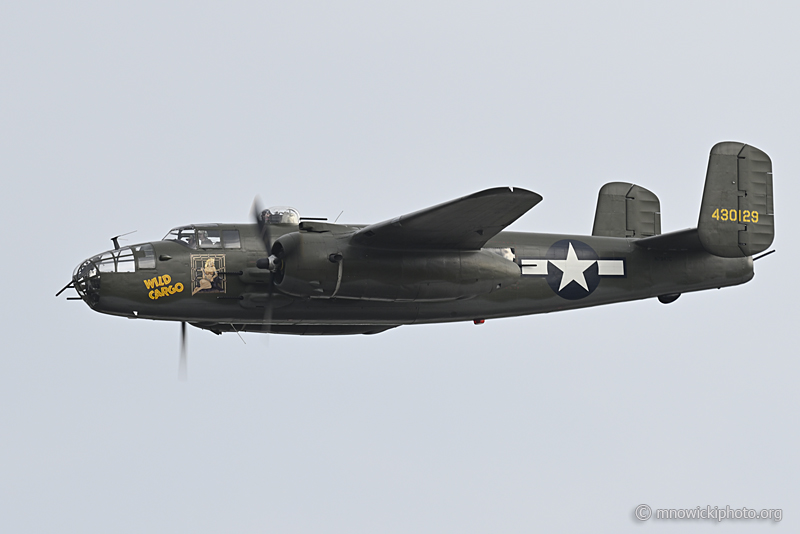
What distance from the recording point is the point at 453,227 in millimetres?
16453

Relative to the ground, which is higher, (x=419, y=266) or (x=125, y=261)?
(x=125, y=261)

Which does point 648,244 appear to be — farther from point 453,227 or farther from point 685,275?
point 453,227

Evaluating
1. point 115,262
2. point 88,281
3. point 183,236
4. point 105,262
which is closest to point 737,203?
point 183,236

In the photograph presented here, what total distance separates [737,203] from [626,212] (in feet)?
9.80

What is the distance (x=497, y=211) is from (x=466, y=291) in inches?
69.2

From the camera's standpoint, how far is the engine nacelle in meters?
16.2

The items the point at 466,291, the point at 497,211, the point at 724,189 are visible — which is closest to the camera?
the point at 497,211

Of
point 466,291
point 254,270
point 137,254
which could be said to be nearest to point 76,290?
point 137,254

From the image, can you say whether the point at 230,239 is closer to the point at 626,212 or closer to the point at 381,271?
the point at 381,271

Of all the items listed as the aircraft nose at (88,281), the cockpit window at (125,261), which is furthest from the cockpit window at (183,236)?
the aircraft nose at (88,281)

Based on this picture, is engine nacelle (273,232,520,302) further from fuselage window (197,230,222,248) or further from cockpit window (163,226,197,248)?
cockpit window (163,226,197,248)

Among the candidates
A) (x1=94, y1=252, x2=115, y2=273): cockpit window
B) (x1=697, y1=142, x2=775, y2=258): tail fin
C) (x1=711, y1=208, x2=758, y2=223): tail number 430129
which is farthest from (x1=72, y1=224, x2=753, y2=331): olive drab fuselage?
(x1=711, y1=208, x2=758, y2=223): tail number 430129

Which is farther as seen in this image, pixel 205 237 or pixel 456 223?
pixel 205 237

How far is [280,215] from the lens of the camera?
57.7 ft
